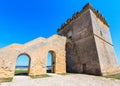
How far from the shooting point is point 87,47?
1245 centimetres

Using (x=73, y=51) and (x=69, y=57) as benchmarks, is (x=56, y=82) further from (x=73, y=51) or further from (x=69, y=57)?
(x=69, y=57)

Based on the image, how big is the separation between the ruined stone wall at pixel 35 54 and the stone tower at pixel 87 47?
106 inches

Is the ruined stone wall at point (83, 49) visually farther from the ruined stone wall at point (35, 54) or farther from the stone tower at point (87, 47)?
the ruined stone wall at point (35, 54)

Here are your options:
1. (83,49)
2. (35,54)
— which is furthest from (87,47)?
(35,54)

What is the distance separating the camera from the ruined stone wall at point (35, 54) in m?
7.93

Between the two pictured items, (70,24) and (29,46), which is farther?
(70,24)

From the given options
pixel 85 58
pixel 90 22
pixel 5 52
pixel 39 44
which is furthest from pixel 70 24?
pixel 5 52

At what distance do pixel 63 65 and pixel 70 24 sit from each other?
8.75m

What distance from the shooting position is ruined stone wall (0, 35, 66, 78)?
793 cm

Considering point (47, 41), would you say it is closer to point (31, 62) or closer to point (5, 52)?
point (31, 62)

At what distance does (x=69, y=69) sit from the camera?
14156 mm

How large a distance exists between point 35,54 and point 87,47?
737 centimetres

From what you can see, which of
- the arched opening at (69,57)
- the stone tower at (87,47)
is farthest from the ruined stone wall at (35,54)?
the stone tower at (87,47)

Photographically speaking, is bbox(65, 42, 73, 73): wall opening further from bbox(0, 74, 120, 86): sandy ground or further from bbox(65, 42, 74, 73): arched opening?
bbox(0, 74, 120, 86): sandy ground
